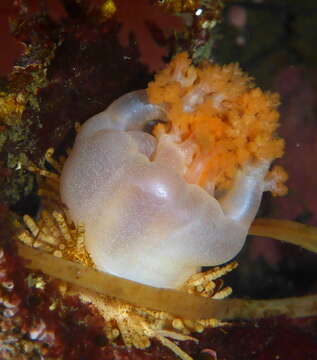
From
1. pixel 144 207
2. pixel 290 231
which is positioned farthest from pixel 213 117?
pixel 290 231

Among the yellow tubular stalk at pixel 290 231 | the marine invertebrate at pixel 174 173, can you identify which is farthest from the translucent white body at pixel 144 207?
the yellow tubular stalk at pixel 290 231

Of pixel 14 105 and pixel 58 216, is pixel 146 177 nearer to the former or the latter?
pixel 58 216

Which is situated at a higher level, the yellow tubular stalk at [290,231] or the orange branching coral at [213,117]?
the orange branching coral at [213,117]

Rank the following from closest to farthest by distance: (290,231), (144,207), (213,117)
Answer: (144,207)
(213,117)
(290,231)

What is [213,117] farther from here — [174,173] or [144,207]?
[144,207]

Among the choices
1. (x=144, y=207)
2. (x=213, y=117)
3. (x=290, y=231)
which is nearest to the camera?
(x=144, y=207)

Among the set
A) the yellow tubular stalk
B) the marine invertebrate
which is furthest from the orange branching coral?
the yellow tubular stalk

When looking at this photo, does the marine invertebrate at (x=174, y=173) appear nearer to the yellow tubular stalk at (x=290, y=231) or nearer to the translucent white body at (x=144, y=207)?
the translucent white body at (x=144, y=207)

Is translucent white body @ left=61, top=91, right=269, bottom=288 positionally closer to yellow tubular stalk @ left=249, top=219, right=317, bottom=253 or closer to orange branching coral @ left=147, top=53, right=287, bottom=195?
orange branching coral @ left=147, top=53, right=287, bottom=195
